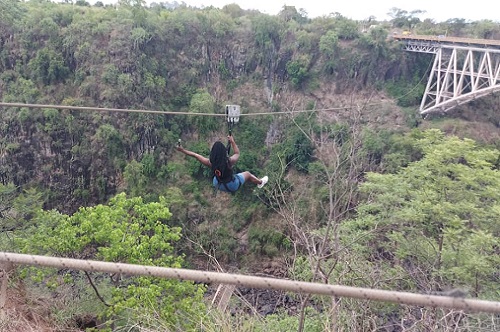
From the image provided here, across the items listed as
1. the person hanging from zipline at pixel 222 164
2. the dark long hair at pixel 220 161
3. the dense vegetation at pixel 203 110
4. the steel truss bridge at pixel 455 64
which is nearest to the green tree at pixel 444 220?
the dense vegetation at pixel 203 110

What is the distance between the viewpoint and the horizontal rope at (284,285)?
1.24 metres

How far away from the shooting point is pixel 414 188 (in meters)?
8.19

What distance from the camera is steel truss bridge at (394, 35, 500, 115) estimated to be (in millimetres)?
12992

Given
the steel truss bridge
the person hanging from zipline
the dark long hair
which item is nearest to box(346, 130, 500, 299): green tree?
the person hanging from zipline

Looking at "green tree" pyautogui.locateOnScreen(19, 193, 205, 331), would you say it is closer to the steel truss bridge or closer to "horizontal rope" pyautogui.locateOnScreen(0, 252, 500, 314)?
"horizontal rope" pyautogui.locateOnScreen(0, 252, 500, 314)

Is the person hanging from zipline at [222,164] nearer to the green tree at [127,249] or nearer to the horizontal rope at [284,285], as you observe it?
the horizontal rope at [284,285]

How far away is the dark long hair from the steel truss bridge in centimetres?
1222

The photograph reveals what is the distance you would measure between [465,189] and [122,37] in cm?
1384

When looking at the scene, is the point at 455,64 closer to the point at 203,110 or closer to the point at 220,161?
the point at 203,110

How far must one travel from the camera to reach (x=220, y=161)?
11.7ft

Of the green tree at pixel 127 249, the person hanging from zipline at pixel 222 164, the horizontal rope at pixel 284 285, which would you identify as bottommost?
the green tree at pixel 127 249

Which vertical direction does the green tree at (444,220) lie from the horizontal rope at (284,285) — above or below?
below

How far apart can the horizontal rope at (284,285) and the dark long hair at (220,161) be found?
2.18 meters

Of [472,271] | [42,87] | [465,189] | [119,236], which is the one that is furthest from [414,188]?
[42,87]
